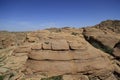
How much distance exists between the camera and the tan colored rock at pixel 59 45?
30647 mm

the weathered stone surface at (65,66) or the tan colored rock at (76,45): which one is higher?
the tan colored rock at (76,45)

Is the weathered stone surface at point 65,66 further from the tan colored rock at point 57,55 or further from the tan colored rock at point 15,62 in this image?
the tan colored rock at point 15,62

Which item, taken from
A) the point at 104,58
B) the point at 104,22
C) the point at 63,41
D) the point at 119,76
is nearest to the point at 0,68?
the point at 63,41

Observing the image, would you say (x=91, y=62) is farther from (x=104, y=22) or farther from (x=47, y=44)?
(x=104, y=22)

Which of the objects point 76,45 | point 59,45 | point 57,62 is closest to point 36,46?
point 59,45

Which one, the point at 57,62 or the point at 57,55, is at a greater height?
the point at 57,55

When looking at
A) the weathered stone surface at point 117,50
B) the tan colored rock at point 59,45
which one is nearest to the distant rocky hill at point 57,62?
the tan colored rock at point 59,45

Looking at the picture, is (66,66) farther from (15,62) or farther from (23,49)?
(15,62)

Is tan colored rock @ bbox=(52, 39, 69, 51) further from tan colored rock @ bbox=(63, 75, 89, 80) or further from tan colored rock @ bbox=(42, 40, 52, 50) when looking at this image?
tan colored rock @ bbox=(63, 75, 89, 80)

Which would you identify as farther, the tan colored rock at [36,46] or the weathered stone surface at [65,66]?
the tan colored rock at [36,46]

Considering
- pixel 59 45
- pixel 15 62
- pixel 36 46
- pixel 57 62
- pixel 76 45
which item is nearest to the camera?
pixel 15 62

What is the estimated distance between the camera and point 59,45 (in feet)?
102

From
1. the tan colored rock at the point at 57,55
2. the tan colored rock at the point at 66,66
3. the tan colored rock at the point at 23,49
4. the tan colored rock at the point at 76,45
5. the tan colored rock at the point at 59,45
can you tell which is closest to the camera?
the tan colored rock at the point at 66,66

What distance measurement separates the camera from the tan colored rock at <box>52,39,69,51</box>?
3065 cm
